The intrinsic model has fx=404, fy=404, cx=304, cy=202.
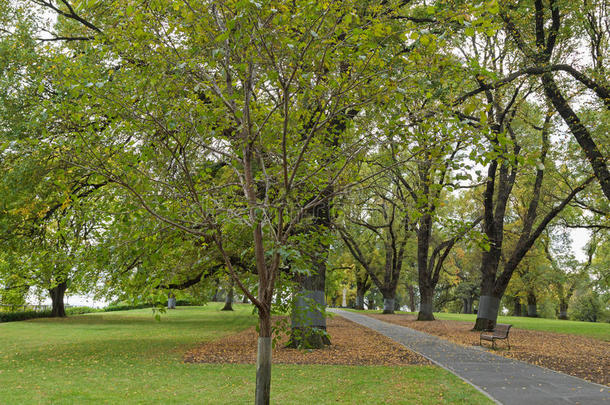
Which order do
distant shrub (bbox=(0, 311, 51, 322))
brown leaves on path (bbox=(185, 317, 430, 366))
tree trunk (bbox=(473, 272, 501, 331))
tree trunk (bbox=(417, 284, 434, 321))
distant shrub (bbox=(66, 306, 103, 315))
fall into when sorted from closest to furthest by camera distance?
brown leaves on path (bbox=(185, 317, 430, 366)) < tree trunk (bbox=(473, 272, 501, 331)) < tree trunk (bbox=(417, 284, 434, 321)) < distant shrub (bbox=(0, 311, 51, 322)) < distant shrub (bbox=(66, 306, 103, 315))

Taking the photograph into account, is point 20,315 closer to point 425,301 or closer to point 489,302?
point 425,301

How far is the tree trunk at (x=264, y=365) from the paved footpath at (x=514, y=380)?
14.2ft

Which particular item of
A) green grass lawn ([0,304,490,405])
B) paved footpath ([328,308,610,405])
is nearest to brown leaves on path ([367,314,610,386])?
paved footpath ([328,308,610,405])

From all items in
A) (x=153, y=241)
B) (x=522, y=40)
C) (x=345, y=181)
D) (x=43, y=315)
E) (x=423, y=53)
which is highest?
(x=522, y=40)

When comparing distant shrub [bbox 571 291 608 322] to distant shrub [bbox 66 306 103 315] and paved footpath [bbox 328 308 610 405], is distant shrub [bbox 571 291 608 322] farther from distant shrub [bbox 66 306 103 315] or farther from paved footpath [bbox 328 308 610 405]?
distant shrub [bbox 66 306 103 315]

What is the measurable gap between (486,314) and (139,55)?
17502 millimetres

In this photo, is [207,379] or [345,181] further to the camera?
[207,379]

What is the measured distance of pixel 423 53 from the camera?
12.3 ft

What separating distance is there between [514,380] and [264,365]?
20.4ft

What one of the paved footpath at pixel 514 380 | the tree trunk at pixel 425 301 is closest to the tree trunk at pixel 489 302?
the paved footpath at pixel 514 380

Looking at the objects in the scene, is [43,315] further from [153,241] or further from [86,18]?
[153,241]

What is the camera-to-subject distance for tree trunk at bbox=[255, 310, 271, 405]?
407 centimetres

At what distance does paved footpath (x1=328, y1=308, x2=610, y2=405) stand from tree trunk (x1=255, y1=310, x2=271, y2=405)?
4322 millimetres

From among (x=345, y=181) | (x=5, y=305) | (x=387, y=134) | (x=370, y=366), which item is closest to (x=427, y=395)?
(x=370, y=366)
